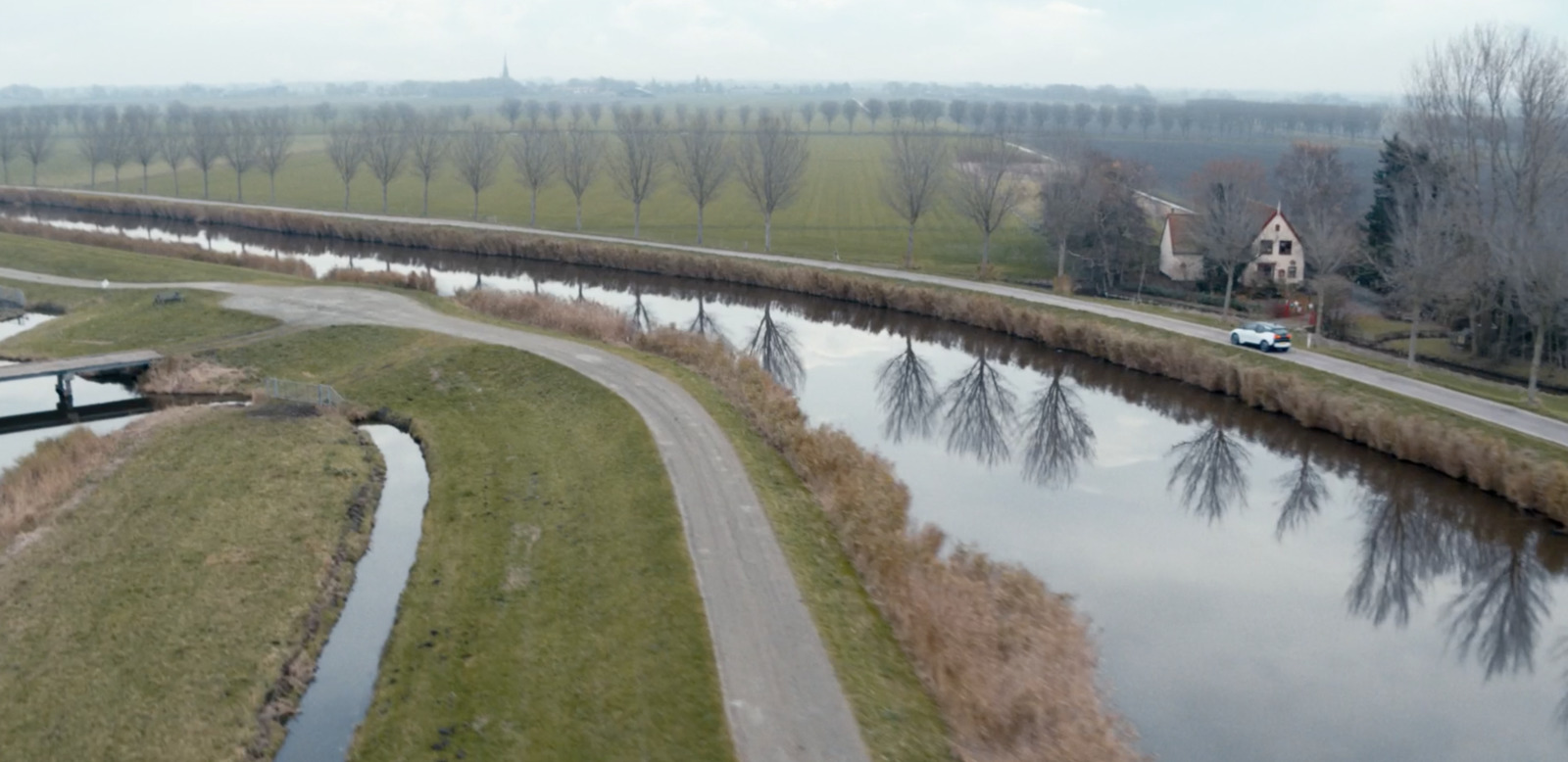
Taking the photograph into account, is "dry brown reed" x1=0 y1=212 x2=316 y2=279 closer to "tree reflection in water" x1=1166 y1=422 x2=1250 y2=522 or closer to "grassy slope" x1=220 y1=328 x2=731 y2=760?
"grassy slope" x1=220 y1=328 x2=731 y2=760

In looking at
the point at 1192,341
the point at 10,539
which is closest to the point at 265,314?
the point at 10,539

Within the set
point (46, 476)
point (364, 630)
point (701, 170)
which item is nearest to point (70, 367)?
point (46, 476)

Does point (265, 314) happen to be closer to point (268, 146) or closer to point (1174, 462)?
point (1174, 462)

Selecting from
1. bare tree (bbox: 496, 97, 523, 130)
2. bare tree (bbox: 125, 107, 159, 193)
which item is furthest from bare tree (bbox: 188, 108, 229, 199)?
bare tree (bbox: 496, 97, 523, 130)

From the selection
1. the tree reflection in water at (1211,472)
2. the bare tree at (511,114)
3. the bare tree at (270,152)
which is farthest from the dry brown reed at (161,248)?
the bare tree at (511,114)

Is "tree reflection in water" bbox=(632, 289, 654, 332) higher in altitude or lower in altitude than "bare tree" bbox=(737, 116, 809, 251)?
lower
